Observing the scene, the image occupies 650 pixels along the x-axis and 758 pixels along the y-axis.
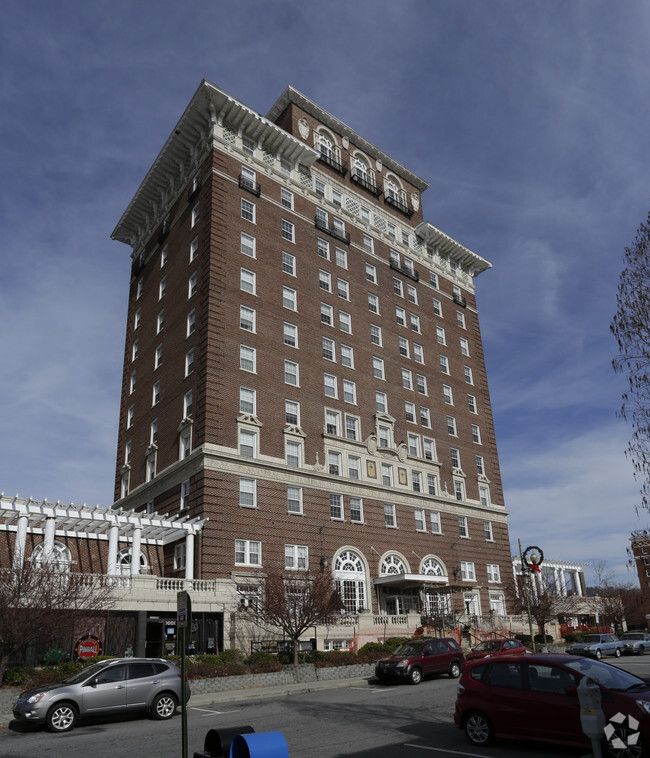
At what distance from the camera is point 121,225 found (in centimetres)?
5806

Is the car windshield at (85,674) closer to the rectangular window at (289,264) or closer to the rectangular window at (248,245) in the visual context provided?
the rectangular window at (248,245)

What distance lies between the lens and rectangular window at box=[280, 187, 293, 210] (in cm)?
5009

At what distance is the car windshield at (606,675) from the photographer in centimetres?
1245

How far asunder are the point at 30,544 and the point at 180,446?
10.0 m

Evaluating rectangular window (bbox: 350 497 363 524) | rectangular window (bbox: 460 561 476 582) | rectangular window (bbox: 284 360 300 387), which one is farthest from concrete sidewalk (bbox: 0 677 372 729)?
rectangular window (bbox: 460 561 476 582)

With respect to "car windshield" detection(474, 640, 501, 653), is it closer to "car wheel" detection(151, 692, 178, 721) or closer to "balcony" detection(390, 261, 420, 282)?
"car wheel" detection(151, 692, 178, 721)

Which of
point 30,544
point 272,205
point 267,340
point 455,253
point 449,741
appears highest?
point 455,253

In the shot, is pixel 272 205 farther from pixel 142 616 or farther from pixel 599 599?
pixel 599 599

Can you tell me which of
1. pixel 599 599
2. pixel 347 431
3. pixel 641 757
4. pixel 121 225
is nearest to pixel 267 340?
pixel 347 431

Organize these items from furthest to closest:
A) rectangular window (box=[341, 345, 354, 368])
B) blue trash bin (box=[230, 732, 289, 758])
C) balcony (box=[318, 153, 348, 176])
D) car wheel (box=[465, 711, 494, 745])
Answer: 1. balcony (box=[318, 153, 348, 176])
2. rectangular window (box=[341, 345, 354, 368])
3. car wheel (box=[465, 711, 494, 745])
4. blue trash bin (box=[230, 732, 289, 758])

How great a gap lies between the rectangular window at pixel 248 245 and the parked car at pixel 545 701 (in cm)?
3525

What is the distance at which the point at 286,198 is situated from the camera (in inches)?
1987

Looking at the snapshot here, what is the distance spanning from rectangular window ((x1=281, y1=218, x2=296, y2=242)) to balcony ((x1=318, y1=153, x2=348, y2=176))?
323 inches

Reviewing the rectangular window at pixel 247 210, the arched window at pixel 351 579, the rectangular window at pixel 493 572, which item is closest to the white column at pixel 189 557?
the arched window at pixel 351 579
